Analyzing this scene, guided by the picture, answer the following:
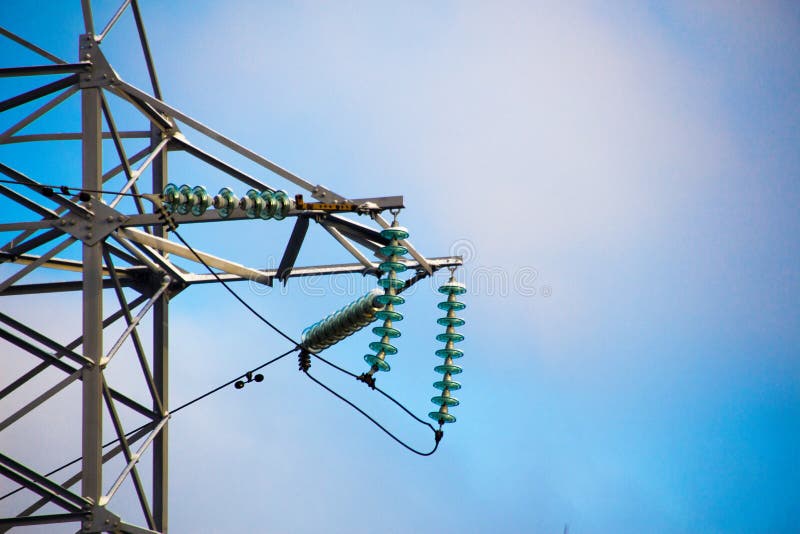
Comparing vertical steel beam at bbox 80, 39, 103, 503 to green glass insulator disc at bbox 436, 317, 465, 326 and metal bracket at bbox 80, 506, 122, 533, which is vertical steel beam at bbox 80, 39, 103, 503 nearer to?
metal bracket at bbox 80, 506, 122, 533

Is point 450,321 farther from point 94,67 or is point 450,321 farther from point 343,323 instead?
point 94,67

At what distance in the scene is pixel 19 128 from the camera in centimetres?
3497

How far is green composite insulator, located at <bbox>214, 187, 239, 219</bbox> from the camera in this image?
32.2 metres

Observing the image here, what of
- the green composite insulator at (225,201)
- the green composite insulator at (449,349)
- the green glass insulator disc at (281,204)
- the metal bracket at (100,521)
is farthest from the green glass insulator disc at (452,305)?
the metal bracket at (100,521)

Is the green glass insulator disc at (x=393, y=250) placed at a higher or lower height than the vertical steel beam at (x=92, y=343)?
higher

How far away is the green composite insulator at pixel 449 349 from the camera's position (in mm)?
35438

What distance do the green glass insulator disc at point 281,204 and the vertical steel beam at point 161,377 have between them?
5.79 metres

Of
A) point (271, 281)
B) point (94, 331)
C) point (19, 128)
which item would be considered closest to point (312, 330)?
point (271, 281)

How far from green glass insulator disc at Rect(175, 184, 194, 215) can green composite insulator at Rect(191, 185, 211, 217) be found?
0.21 ft

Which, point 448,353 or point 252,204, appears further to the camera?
point 448,353

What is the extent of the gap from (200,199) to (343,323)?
4783mm

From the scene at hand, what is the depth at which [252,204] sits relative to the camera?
32.4 m

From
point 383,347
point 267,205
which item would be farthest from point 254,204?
point 383,347

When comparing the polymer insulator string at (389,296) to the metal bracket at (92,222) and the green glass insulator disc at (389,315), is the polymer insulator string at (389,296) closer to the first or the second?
the green glass insulator disc at (389,315)
